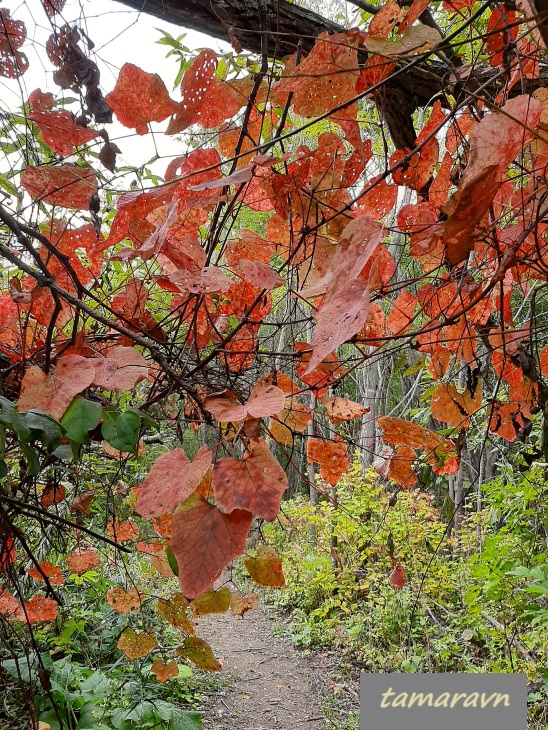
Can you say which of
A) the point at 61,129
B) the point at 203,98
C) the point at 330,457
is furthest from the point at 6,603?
the point at 203,98

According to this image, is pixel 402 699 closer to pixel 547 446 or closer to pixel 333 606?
pixel 547 446

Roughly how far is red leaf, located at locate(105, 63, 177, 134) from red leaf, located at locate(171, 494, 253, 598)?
56 centimetres

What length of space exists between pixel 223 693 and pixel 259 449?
11.2 feet

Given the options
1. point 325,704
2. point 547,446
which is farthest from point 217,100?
point 325,704

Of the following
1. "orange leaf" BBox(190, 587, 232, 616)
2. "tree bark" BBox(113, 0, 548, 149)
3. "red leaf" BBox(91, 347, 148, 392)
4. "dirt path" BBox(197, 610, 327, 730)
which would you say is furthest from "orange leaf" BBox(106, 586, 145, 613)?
"dirt path" BBox(197, 610, 327, 730)

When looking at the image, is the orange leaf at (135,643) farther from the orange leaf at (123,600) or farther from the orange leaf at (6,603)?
the orange leaf at (6,603)

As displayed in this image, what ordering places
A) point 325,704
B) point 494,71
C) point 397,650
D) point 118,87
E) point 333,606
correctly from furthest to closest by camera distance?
point 333,606 → point 397,650 → point 325,704 → point 494,71 → point 118,87

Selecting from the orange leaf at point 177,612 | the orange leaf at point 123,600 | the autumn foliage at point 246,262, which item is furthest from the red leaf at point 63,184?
the orange leaf at point 123,600

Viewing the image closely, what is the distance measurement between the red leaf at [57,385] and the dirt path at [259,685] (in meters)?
3.01

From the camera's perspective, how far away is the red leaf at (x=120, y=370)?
564 mm

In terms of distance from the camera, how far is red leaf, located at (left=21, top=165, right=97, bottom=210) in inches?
28.8

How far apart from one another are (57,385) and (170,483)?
171mm

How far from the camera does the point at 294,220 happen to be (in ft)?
2.79

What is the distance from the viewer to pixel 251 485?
46cm
